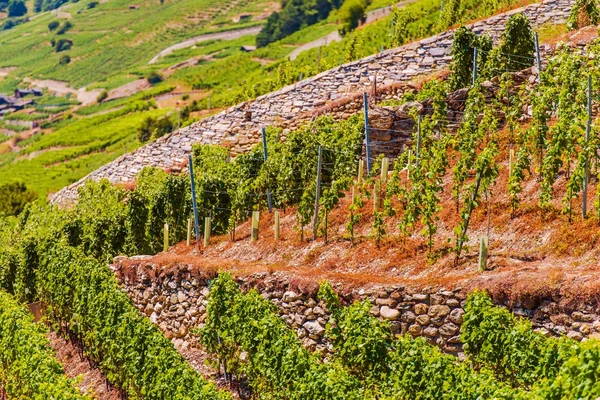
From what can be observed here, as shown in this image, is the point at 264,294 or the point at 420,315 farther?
the point at 264,294

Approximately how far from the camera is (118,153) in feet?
152

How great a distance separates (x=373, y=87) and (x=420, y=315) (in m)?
15.0

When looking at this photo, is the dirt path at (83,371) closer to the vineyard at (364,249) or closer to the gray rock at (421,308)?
the vineyard at (364,249)

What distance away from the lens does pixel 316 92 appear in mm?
27891

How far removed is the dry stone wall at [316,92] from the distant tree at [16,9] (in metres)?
174

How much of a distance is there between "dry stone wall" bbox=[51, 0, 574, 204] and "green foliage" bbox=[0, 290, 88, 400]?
38.3 feet

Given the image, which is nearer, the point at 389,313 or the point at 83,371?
the point at 389,313

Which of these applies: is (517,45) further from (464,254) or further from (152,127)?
(152,127)

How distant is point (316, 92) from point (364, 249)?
13.1m

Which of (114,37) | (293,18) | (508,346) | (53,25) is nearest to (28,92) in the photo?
(114,37)

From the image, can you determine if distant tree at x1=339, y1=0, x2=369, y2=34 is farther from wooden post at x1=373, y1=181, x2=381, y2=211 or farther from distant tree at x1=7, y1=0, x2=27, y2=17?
distant tree at x1=7, y1=0, x2=27, y2=17

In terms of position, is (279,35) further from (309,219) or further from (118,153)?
(309,219)

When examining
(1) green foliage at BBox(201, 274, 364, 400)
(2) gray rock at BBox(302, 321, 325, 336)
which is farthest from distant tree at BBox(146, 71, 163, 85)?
(2) gray rock at BBox(302, 321, 325, 336)

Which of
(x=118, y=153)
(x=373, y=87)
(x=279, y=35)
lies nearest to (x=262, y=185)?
(x=373, y=87)
